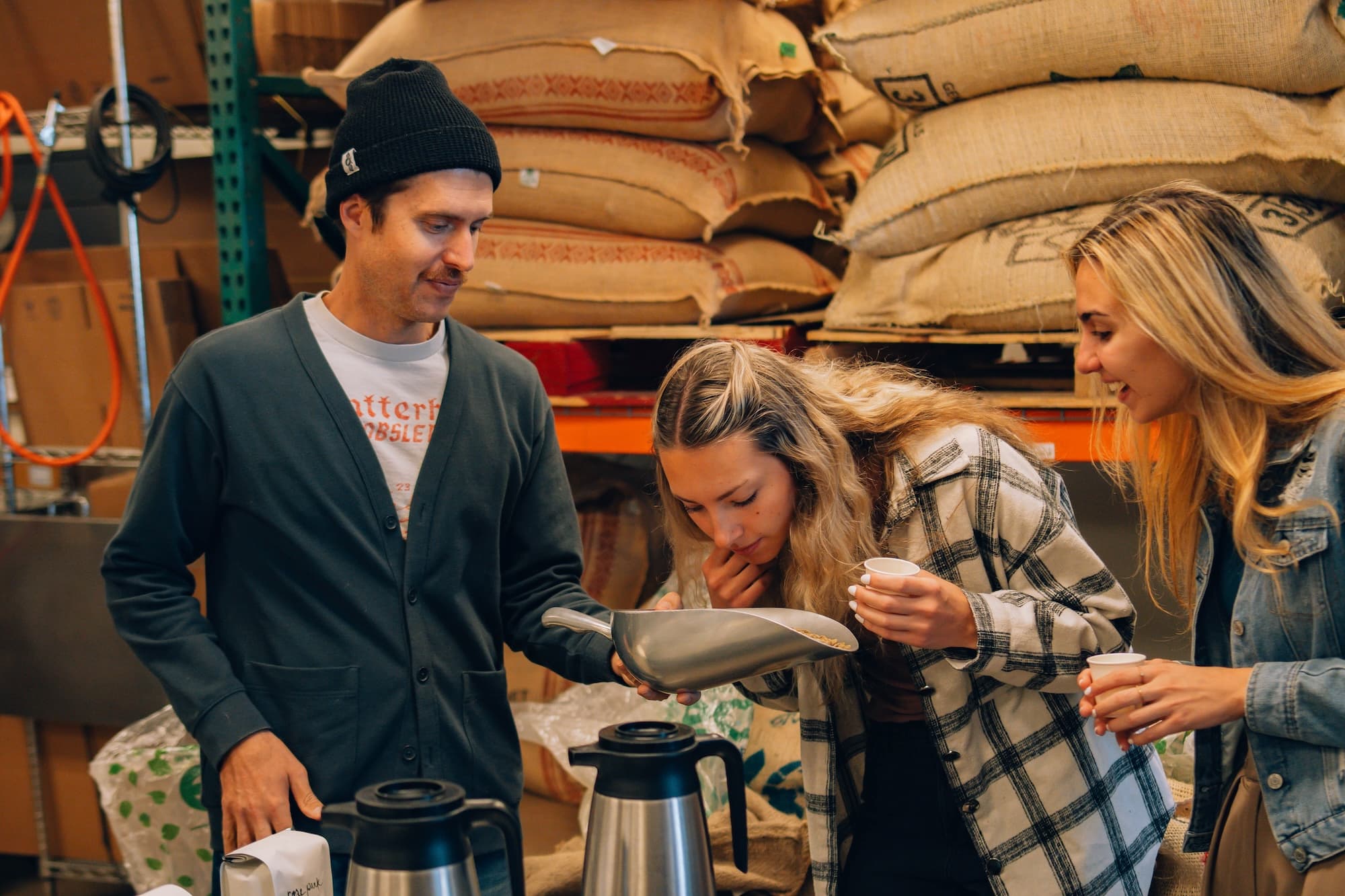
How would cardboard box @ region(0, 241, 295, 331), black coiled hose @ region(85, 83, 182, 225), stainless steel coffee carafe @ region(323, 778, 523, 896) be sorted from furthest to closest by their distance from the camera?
cardboard box @ region(0, 241, 295, 331), black coiled hose @ region(85, 83, 182, 225), stainless steel coffee carafe @ region(323, 778, 523, 896)

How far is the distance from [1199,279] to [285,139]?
8.43 ft

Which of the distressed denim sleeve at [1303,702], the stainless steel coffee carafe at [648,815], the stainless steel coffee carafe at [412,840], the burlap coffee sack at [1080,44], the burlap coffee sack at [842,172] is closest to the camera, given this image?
the stainless steel coffee carafe at [412,840]

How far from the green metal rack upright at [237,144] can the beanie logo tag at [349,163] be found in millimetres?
1141

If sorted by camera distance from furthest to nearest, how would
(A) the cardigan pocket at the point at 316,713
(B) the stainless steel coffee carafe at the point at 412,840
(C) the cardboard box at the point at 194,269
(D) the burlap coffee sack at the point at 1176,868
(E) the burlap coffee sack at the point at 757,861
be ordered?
1. (C) the cardboard box at the point at 194,269
2. (E) the burlap coffee sack at the point at 757,861
3. (D) the burlap coffee sack at the point at 1176,868
4. (A) the cardigan pocket at the point at 316,713
5. (B) the stainless steel coffee carafe at the point at 412,840

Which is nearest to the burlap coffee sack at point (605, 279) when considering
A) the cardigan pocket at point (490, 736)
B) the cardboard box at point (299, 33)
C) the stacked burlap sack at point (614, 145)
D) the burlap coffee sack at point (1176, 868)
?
the stacked burlap sack at point (614, 145)

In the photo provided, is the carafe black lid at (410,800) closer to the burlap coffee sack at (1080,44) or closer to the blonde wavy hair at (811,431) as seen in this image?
the blonde wavy hair at (811,431)

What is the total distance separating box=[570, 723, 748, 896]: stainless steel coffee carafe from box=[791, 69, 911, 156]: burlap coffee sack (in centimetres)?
206

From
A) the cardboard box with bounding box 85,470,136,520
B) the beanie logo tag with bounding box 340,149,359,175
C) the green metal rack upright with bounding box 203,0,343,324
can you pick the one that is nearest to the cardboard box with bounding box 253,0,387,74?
the green metal rack upright with bounding box 203,0,343,324

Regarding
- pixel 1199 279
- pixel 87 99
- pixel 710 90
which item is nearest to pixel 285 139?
pixel 87 99

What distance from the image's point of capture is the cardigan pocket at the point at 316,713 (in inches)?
57.0

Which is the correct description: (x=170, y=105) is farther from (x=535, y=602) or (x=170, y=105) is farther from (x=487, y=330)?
(x=535, y=602)

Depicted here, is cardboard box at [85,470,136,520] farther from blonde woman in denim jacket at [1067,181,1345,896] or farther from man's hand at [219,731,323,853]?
blonde woman in denim jacket at [1067,181,1345,896]

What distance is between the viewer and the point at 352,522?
1.46 m

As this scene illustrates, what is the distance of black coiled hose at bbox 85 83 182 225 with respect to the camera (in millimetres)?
2549
